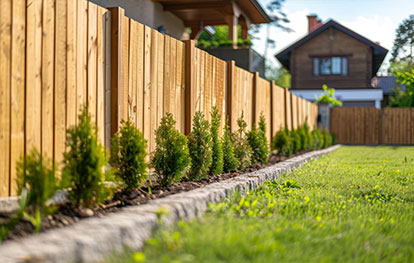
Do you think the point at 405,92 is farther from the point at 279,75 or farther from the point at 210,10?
the point at 279,75

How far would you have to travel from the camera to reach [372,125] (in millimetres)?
22609

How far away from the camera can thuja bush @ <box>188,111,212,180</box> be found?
5398 millimetres

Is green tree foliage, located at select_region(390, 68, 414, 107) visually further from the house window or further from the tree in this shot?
the tree

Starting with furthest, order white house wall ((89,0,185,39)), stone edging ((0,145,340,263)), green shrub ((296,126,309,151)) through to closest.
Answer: green shrub ((296,126,309,151)) → white house wall ((89,0,185,39)) → stone edging ((0,145,340,263))

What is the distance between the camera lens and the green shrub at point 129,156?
13.3ft

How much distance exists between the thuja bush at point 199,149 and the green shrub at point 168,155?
1.71 feet

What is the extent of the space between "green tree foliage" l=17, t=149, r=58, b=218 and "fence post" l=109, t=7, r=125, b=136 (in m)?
1.31

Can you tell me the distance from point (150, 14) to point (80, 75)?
8.10m

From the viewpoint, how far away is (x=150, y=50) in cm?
501

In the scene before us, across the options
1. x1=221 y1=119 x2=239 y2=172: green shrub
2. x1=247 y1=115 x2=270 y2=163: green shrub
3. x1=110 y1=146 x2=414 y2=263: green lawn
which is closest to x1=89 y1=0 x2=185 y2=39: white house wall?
x1=247 y1=115 x2=270 y2=163: green shrub

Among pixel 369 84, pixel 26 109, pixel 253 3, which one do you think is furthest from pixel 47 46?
pixel 369 84

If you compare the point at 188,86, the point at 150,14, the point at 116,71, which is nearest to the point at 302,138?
the point at 150,14

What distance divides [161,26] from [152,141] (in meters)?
7.82

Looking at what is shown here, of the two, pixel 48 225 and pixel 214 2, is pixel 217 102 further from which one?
pixel 214 2
